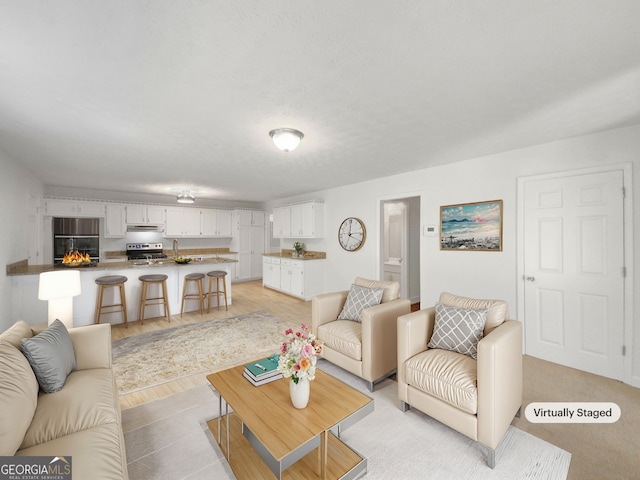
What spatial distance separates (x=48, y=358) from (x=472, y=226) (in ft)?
14.3

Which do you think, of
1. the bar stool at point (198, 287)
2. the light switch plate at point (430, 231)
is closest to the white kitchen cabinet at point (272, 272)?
the bar stool at point (198, 287)

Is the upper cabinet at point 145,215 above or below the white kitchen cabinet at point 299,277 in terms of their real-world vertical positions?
above

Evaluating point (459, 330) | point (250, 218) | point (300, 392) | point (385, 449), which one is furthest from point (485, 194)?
point (250, 218)

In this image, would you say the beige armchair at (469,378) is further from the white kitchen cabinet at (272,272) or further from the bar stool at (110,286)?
the white kitchen cabinet at (272,272)

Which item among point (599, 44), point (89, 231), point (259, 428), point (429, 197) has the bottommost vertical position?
point (259, 428)

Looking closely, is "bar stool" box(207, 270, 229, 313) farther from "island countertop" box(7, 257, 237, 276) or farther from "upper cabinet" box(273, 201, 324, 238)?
"upper cabinet" box(273, 201, 324, 238)

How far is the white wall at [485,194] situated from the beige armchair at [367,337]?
1.39 metres

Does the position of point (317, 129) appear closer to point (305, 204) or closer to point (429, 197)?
point (429, 197)

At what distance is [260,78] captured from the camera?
1.81 metres

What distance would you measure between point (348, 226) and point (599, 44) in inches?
168

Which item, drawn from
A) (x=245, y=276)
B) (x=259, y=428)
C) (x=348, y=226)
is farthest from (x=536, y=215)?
(x=245, y=276)

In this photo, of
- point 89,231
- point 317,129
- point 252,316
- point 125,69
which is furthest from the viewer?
point 89,231

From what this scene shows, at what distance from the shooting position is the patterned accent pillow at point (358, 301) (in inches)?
115

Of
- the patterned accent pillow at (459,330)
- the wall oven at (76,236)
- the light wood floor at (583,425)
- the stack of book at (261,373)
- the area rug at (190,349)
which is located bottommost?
the light wood floor at (583,425)
